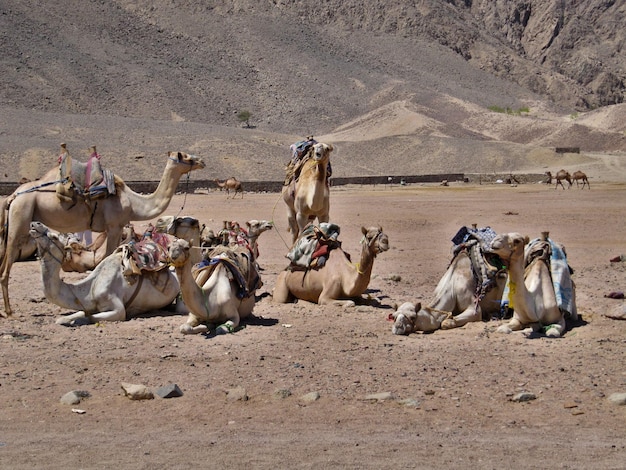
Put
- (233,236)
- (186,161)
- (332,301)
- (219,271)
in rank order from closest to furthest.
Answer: (219,271), (332,301), (233,236), (186,161)

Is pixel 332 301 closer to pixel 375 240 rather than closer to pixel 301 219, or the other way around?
pixel 375 240

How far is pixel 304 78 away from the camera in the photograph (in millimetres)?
116438

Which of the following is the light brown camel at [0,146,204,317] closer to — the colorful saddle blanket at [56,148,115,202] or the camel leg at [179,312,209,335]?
the colorful saddle blanket at [56,148,115,202]

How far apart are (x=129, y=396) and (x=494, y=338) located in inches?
140

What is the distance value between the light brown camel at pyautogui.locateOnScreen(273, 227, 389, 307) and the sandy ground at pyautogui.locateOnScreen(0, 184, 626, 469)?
218mm

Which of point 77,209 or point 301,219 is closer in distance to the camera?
point 77,209

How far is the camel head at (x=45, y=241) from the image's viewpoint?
10.8m

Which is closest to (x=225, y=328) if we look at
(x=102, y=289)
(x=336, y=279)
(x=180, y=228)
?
(x=102, y=289)

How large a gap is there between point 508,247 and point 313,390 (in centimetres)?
236

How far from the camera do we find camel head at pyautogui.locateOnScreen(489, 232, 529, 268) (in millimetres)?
9258

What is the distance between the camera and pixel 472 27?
146 metres

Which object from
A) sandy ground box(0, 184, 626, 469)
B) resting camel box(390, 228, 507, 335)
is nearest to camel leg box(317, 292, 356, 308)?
sandy ground box(0, 184, 626, 469)

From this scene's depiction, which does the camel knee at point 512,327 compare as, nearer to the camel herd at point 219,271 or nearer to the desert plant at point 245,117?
the camel herd at point 219,271

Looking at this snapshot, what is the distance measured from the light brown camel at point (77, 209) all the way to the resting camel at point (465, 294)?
4657 mm
